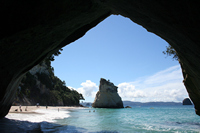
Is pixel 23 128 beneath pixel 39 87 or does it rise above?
beneath

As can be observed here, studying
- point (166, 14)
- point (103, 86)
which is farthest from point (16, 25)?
point (103, 86)

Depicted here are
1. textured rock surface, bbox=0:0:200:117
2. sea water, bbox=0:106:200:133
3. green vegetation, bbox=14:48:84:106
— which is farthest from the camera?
green vegetation, bbox=14:48:84:106

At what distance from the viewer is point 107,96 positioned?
7119cm

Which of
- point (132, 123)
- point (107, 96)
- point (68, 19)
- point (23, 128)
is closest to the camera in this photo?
point (68, 19)

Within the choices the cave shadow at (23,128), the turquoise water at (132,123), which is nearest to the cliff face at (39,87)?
the turquoise water at (132,123)

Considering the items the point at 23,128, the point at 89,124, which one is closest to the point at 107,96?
the point at 89,124

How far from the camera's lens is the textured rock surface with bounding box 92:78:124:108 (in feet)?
232

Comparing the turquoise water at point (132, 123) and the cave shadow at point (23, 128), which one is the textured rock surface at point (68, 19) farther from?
the turquoise water at point (132, 123)

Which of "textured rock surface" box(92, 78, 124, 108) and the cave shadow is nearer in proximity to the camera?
the cave shadow

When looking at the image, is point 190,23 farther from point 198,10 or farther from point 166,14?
point 166,14

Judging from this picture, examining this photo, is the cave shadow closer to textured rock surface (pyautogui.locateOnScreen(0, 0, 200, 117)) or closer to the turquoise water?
the turquoise water

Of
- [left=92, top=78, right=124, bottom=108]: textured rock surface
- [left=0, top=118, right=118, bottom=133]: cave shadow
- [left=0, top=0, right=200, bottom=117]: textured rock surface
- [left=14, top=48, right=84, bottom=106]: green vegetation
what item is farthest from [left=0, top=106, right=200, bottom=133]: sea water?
[left=92, top=78, right=124, bottom=108]: textured rock surface

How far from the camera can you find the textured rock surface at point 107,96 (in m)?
70.8

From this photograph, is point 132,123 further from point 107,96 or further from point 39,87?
point 39,87
